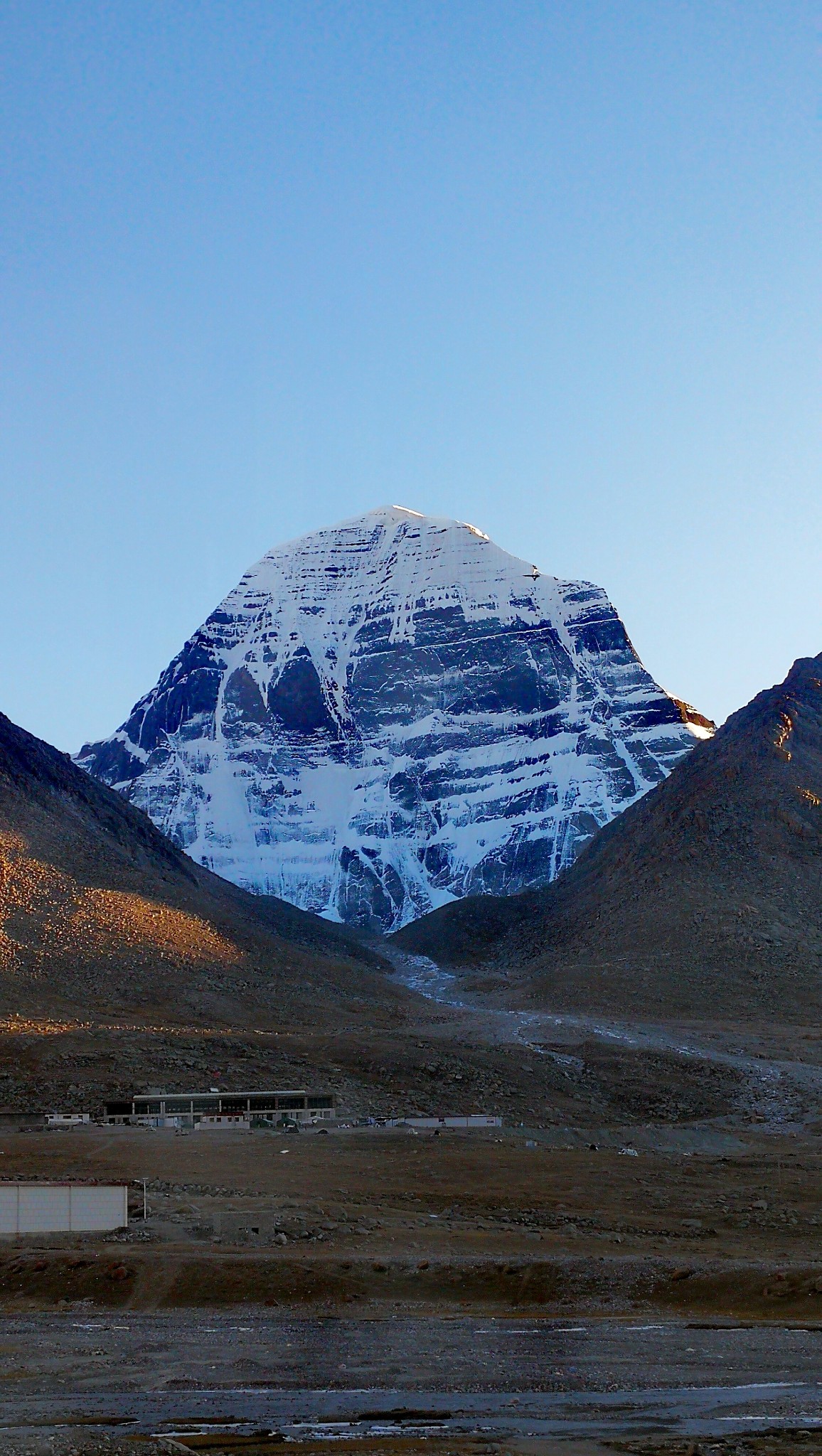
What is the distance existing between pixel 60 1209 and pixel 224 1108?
4797 cm

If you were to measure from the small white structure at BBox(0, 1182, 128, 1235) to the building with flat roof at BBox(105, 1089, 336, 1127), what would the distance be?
3804 cm

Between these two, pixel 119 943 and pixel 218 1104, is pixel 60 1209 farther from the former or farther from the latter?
pixel 119 943

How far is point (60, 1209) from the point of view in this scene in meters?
55.2

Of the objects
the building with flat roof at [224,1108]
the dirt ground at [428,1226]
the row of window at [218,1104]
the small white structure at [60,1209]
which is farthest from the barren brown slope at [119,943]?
the small white structure at [60,1209]

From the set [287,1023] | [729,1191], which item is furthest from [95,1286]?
[287,1023]

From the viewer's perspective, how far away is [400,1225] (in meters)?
60.6

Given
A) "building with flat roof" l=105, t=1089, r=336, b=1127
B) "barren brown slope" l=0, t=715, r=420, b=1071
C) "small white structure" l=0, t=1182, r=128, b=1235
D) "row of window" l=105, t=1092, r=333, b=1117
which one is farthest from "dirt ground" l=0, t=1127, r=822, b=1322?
"barren brown slope" l=0, t=715, r=420, b=1071

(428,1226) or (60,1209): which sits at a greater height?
(60,1209)

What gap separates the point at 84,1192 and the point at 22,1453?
93.5 feet

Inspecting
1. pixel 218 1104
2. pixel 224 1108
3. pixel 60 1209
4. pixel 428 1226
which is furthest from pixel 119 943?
pixel 60 1209

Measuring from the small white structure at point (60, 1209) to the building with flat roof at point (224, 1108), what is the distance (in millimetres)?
38043

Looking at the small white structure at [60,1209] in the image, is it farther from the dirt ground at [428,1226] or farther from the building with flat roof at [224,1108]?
the building with flat roof at [224,1108]

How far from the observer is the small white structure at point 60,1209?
179ft

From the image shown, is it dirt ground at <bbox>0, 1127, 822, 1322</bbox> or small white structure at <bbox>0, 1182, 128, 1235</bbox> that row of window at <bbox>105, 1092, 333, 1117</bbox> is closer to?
dirt ground at <bbox>0, 1127, 822, 1322</bbox>
